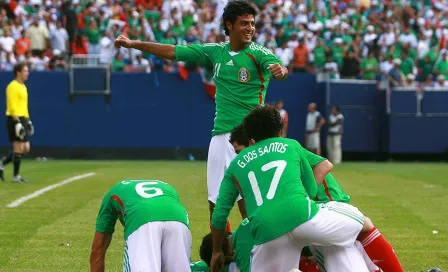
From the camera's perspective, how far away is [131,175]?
20.7 meters

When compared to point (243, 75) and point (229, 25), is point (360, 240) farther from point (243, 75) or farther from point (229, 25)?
point (229, 25)

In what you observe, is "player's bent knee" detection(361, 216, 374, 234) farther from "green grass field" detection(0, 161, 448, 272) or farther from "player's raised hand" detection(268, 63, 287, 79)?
"green grass field" detection(0, 161, 448, 272)

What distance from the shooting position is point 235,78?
8883 millimetres

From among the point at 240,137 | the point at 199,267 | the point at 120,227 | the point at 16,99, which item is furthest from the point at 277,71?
the point at 16,99

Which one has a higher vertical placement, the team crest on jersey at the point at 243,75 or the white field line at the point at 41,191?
the team crest on jersey at the point at 243,75

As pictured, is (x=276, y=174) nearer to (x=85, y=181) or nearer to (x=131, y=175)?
(x=85, y=181)

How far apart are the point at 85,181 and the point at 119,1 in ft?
41.8

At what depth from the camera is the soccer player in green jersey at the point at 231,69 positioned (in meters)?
8.84

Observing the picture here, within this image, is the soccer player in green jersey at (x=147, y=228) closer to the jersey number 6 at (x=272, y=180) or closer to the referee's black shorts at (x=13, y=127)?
the jersey number 6 at (x=272, y=180)

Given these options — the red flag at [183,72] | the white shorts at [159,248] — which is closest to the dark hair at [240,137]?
the white shorts at [159,248]

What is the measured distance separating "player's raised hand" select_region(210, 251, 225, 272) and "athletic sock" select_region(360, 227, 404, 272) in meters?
1.13

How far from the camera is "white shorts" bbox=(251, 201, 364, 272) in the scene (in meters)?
6.57

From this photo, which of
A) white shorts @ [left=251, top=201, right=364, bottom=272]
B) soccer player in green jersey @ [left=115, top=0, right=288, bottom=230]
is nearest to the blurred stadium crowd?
soccer player in green jersey @ [left=115, top=0, right=288, bottom=230]

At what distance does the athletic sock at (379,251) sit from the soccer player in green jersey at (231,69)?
1.70 m
